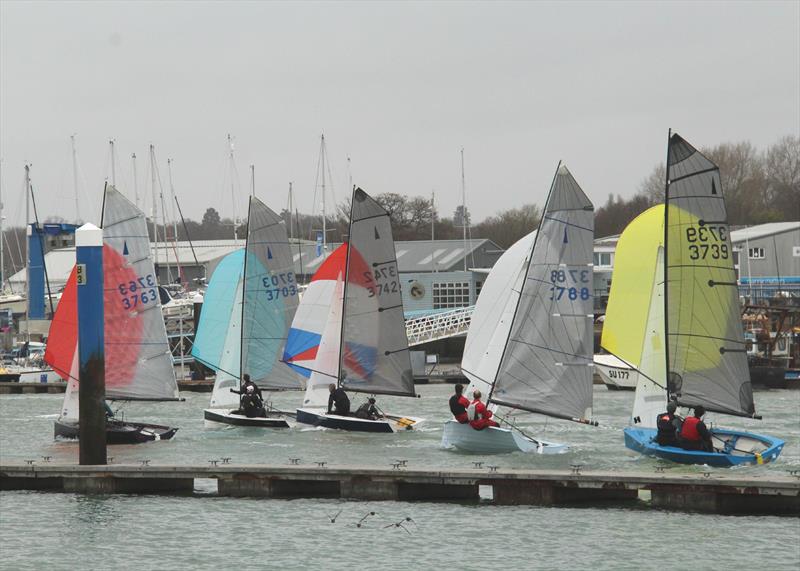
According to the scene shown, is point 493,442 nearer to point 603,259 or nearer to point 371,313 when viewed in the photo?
point 371,313

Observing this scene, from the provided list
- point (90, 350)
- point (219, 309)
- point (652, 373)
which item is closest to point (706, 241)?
point (652, 373)

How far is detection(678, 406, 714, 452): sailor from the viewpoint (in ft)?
97.6

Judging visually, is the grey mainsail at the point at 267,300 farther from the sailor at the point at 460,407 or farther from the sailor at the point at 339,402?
the sailor at the point at 460,407

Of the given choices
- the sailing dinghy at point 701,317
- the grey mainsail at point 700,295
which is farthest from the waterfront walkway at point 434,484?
the grey mainsail at point 700,295

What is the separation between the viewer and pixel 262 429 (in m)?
41.0

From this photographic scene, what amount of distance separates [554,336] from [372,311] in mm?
8099

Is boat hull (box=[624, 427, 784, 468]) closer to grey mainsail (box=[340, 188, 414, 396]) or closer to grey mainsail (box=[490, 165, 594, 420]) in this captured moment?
grey mainsail (box=[490, 165, 594, 420])

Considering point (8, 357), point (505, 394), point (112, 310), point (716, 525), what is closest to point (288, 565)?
point (716, 525)

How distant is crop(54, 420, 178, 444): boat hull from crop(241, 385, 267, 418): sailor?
266 centimetres

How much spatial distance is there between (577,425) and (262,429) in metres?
9.24

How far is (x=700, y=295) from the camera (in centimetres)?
3134

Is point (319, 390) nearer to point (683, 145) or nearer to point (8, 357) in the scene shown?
point (683, 145)

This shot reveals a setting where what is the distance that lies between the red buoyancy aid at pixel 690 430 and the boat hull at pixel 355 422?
971cm

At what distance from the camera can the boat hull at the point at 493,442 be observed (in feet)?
106
